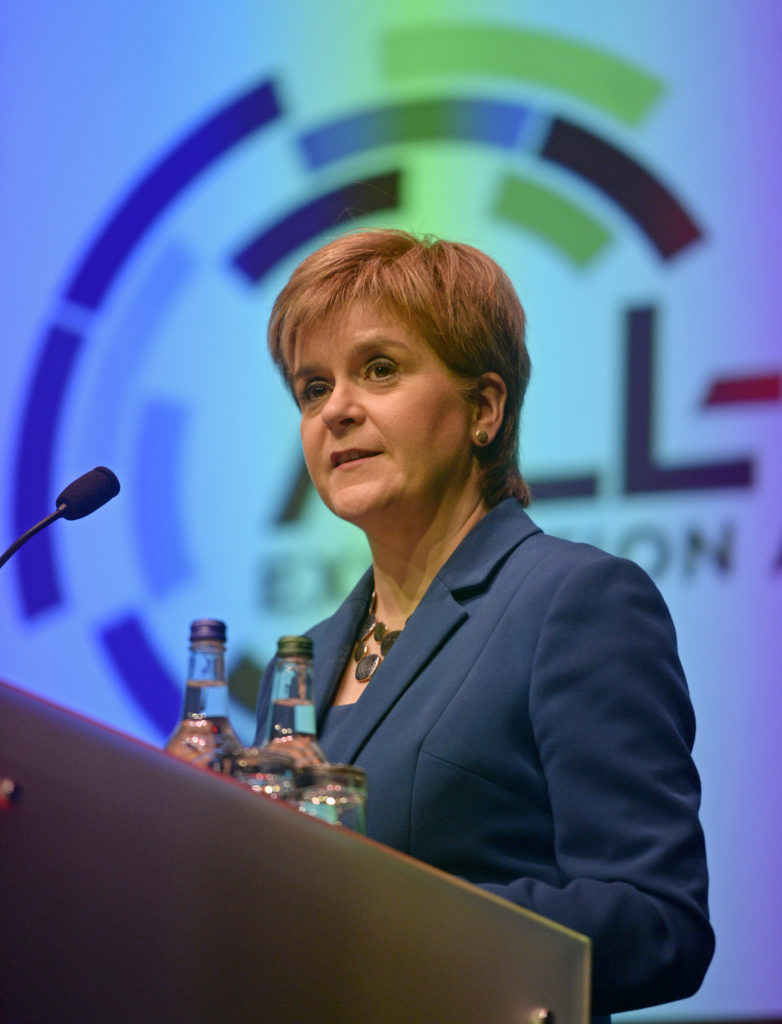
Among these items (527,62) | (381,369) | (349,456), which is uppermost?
(527,62)

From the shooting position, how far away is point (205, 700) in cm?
120

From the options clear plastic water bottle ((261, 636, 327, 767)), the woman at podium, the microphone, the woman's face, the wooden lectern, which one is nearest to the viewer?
the wooden lectern

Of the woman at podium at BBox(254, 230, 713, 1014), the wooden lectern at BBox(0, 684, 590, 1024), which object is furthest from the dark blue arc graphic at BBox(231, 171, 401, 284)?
the wooden lectern at BBox(0, 684, 590, 1024)

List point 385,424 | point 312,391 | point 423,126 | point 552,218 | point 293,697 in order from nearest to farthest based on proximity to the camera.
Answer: point 293,697 → point 385,424 → point 312,391 → point 552,218 → point 423,126

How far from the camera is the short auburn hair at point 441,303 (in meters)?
1.78

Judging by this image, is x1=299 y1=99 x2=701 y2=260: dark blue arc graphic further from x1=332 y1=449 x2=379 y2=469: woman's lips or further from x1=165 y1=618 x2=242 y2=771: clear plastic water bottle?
x1=165 y1=618 x2=242 y2=771: clear plastic water bottle

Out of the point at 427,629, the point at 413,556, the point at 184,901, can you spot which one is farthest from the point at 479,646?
the point at 184,901

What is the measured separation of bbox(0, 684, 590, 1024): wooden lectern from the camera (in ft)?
2.57

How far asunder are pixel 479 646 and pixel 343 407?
399 mm

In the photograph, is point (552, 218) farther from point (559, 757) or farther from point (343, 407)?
point (559, 757)

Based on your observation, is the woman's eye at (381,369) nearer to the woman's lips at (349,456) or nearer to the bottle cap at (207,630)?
the woman's lips at (349,456)

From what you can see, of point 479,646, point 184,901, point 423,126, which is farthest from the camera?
point 423,126

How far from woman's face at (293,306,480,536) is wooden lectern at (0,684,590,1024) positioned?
0.98 m

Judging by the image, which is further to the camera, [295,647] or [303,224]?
[303,224]
